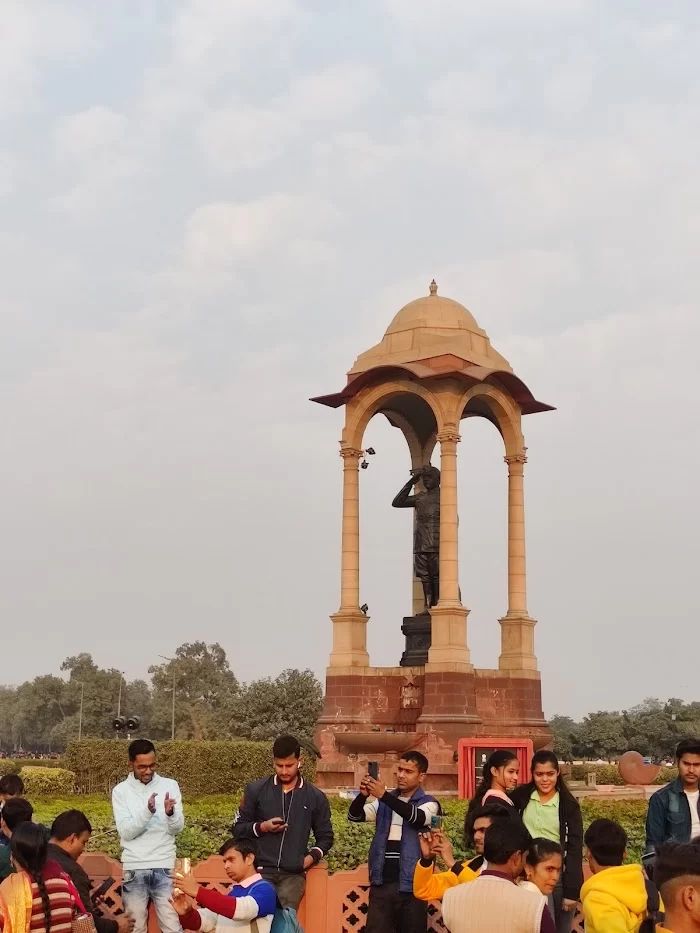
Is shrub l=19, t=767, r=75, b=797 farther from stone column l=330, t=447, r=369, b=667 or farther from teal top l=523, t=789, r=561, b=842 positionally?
teal top l=523, t=789, r=561, b=842

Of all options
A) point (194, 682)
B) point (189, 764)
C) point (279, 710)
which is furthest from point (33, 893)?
point (194, 682)

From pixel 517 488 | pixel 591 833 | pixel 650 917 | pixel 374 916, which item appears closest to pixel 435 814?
pixel 374 916

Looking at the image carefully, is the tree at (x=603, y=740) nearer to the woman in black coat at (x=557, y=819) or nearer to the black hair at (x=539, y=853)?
the woman in black coat at (x=557, y=819)

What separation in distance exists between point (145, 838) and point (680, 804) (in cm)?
323

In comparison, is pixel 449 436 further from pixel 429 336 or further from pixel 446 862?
pixel 446 862

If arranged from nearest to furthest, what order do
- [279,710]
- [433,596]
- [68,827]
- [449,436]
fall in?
[68,827] → [449,436] → [433,596] → [279,710]

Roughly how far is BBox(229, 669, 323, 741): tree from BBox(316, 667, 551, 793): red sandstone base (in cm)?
1930

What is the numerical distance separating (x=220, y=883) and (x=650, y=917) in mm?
3375

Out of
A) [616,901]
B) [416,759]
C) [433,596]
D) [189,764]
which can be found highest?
[433,596]

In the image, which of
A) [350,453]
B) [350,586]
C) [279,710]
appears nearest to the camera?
[350,586]

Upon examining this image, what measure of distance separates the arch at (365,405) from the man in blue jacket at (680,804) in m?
13.8

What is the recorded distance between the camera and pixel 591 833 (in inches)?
203

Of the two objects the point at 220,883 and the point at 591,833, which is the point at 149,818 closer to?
the point at 220,883

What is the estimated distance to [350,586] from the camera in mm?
20750
